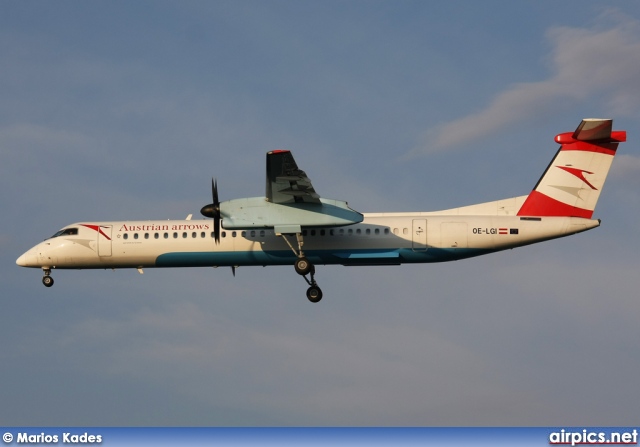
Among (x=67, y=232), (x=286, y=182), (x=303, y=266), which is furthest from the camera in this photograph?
(x=67, y=232)

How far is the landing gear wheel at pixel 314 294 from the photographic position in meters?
35.5

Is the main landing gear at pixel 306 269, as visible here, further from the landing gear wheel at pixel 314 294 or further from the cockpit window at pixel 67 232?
the cockpit window at pixel 67 232

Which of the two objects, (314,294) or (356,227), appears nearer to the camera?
(356,227)

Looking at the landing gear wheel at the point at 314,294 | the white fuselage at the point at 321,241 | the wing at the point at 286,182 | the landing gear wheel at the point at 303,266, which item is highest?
the wing at the point at 286,182

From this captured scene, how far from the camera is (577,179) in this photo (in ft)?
113

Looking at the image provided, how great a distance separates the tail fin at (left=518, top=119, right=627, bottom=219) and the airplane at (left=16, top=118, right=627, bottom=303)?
0.03 meters

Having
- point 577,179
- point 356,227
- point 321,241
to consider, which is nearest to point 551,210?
point 577,179

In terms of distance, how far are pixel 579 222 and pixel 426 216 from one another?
5.26 m

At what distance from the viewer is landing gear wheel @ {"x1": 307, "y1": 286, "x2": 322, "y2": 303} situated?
3547cm

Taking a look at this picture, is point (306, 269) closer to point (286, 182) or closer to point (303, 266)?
point (303, 266)

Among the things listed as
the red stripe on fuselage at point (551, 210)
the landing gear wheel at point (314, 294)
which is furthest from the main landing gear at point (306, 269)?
the red stripe on fuselage at point (551, 210)

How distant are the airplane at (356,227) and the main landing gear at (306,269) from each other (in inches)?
1.4

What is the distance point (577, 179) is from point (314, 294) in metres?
10.2

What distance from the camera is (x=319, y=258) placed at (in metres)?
34.8
